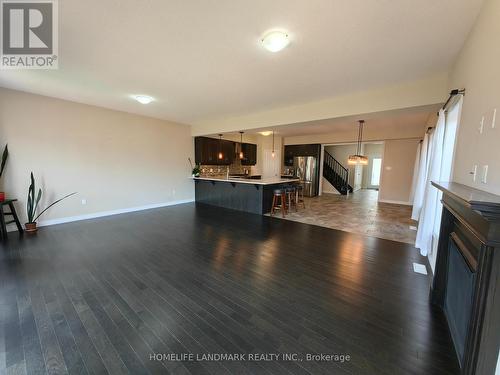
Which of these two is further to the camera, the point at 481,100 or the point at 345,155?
the point at 345,155

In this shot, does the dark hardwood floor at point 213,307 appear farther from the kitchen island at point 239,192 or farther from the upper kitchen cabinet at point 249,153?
the upper kitchen cabinet at point 249,153

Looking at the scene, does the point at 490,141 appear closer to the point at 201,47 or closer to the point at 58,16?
the point at 201,47

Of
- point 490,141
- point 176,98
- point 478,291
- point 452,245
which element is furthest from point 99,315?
point 176,98

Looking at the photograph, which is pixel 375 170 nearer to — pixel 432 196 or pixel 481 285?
pixel 432 196

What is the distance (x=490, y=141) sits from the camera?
1.40 meters

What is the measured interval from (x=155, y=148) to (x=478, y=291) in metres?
6.74

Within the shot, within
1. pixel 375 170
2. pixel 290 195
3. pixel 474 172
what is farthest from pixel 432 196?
pixel 375 170

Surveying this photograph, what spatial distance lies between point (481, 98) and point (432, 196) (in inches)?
65.2

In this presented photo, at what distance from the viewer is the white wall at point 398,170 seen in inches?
285

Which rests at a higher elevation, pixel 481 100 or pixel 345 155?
pixel 345 155

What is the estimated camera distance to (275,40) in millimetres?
2080

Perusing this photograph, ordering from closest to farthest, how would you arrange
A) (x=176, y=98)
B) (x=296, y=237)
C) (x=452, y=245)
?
(x=452, y=245), (x=296, y=237), (x=176, y=98)

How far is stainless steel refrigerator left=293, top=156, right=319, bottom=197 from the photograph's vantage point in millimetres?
8898

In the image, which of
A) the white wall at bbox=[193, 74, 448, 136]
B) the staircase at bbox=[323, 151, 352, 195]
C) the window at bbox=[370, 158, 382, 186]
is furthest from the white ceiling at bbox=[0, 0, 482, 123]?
the window at bbox=[370, 158, 382, 186]
